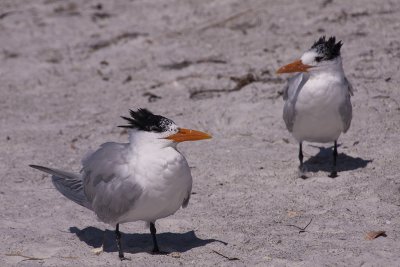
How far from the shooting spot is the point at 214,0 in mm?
10938

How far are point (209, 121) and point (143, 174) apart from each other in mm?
2950

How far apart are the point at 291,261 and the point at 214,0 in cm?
692

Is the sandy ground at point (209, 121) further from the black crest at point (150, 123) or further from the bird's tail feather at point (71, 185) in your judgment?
the black crest at point (150, 123)

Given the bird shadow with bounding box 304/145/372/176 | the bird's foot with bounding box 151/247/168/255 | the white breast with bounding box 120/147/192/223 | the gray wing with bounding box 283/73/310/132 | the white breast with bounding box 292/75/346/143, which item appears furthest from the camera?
the bird shadow with bounding box 304/145/372/176

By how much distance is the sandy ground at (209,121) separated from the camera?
4969 millimetres

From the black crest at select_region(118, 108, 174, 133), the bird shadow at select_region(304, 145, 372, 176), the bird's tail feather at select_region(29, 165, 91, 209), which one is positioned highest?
the black crest at select_region(118, 108, 174, 133)

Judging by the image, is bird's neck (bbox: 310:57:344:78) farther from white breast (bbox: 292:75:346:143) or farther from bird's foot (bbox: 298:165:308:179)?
bird's foot (bbox: 298:165:308:179)

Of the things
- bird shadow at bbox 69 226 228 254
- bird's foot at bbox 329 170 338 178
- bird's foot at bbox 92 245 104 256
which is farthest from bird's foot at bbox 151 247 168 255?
bird's foot at bbox 329 170 338 178

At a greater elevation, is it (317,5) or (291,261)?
(317,5)

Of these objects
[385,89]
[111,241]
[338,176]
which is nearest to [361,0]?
[385,89]

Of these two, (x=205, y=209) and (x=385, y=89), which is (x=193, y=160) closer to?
(x=205, y=209)

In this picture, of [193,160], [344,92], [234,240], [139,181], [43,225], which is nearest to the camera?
[139,181]

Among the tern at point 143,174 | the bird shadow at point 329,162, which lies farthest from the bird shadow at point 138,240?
the bird shadow at point 329,162

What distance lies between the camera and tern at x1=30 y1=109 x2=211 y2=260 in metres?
4.50
